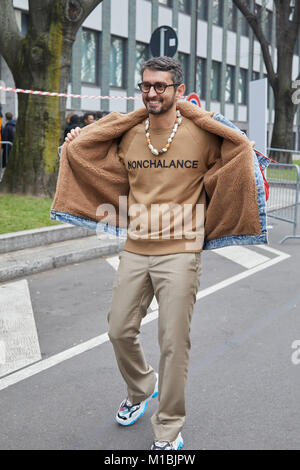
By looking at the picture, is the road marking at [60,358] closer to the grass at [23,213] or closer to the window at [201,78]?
the grass at [23,213]

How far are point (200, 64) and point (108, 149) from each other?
1407 inches

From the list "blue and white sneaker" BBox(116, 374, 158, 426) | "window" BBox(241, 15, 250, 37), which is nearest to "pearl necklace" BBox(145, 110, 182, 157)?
"blue and white sneaker" BBox(116, 374, 158, 426)

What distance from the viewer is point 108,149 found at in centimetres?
385

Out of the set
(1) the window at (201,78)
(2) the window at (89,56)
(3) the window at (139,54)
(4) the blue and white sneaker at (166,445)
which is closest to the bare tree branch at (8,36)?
(4) the blue and white sneaker at (166,445)

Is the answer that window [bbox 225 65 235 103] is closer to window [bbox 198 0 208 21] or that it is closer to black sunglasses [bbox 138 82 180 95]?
window [bbox 198 0 208 21]

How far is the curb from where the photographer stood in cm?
888

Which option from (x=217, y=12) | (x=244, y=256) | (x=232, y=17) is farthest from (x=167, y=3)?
(x=244, y=256)

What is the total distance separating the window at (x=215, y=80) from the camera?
39.9m

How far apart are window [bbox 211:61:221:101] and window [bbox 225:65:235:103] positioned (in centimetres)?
98

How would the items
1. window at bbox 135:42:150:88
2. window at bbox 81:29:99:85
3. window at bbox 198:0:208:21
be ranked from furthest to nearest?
window at bbox 198:0:208:21 < window at bbox 135:42:150:88 < window at bbox 81:29:99:85

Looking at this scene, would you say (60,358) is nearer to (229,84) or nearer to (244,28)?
(229,84)

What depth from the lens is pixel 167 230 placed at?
11.7 ft
